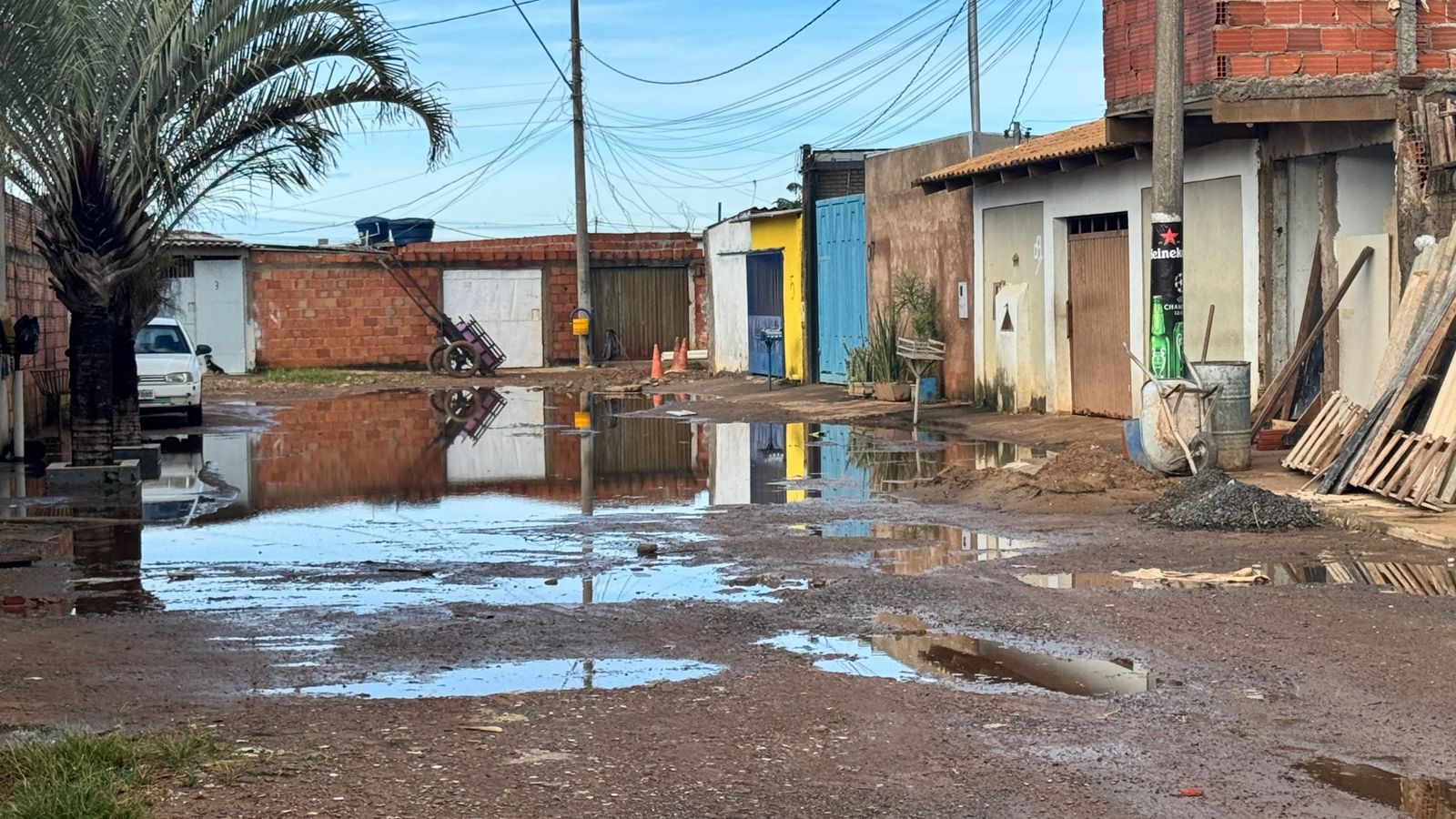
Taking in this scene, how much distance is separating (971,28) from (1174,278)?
787 inches

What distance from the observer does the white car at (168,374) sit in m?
24.2

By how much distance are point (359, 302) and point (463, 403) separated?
40.0 ft

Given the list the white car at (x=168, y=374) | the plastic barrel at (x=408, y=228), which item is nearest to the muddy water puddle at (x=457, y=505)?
the white car at (x=168, y=374)

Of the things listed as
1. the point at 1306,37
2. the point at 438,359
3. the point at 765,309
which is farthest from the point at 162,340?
the point at 1306,37

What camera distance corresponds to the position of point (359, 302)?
137ft

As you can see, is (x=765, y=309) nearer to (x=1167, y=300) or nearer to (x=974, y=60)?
(x=974, y=60)

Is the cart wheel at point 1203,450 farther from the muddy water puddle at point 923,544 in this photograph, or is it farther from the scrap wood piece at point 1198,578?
the scrap wood piece at point 1198,578

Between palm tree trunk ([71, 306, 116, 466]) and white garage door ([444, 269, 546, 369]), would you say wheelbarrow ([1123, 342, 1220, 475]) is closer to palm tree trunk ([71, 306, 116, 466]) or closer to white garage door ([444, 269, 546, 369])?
palm tree trunk ([71, 306, 116, 466])

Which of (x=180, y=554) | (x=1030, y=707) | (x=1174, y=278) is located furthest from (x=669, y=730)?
(x=1174, y=278)

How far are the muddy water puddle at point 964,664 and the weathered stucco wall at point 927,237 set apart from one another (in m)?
16.5

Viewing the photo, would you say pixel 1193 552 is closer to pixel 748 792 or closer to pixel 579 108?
pixel 748 792

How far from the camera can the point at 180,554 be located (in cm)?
1142

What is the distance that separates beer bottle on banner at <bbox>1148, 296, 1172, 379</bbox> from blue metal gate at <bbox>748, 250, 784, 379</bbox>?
1706 cm

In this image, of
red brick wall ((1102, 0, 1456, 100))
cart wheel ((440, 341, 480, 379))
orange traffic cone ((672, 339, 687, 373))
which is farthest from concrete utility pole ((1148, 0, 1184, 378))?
cart wheel ((440, 341, 480, 379))
